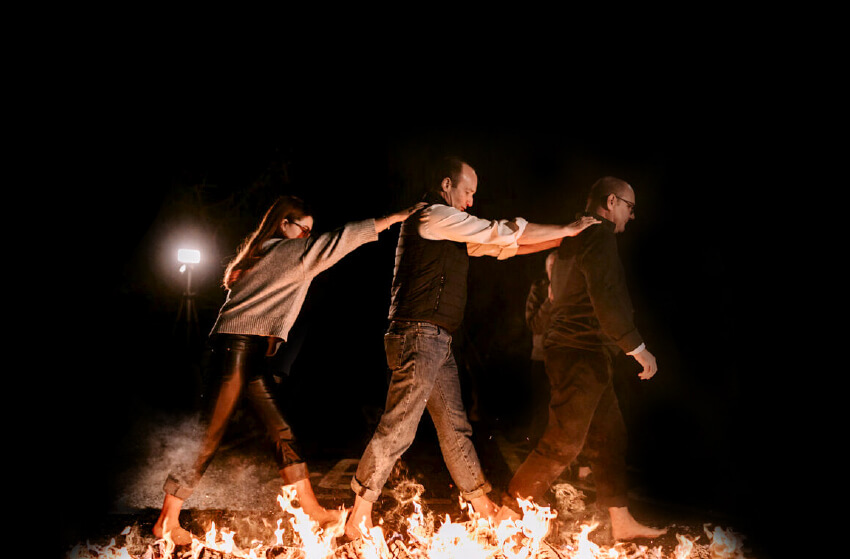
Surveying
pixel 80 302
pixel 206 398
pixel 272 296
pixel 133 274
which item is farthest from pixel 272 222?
pixel 133 274

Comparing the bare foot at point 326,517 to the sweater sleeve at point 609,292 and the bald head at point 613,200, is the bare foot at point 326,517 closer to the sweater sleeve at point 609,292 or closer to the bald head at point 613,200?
the sweater sleeve at point 609,292

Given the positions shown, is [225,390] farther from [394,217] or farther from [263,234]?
[394,217]

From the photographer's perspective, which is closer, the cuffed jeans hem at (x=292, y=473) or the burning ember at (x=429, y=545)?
the burning ember at (x=429, y=545)

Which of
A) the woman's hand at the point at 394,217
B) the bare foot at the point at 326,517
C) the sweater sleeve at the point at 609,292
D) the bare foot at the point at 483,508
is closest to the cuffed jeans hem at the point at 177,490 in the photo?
the bare foot at the point at 326,517

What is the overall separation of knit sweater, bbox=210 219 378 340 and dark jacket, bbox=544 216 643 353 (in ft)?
4.65

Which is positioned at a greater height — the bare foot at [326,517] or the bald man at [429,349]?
the bald man at [429,349]

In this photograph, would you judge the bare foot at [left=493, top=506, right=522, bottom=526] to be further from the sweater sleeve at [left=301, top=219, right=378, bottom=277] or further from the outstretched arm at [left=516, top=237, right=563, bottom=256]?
the sweater sleeve at [left=301, top=219, right=378, bottom=277]

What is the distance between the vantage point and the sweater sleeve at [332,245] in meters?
3.31

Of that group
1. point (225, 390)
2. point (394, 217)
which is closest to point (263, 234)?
point (394, 217)

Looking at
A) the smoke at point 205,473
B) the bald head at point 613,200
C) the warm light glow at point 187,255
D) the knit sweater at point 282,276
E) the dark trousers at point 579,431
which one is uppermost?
the bald head at point 613,200

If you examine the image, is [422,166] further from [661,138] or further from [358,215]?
[661,138]

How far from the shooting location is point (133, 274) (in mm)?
21422

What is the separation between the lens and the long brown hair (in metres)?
3.46

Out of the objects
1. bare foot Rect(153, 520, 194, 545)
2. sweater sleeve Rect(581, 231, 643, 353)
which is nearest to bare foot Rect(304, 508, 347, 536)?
bare foot Rect(153, 520, 194, 545)
